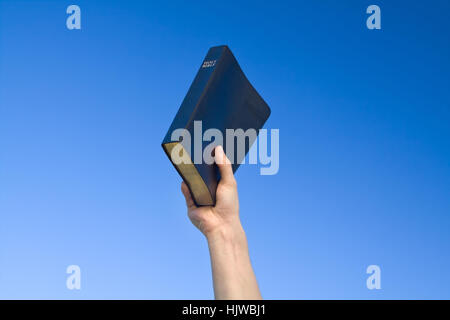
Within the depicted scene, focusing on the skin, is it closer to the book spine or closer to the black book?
the black book

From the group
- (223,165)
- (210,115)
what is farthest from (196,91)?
(223,165)

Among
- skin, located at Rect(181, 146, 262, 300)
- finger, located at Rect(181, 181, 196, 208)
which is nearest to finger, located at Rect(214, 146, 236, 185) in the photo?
skin, located at Rect(181, 146, 262, 300)

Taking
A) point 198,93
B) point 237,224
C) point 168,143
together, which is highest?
point 198,93

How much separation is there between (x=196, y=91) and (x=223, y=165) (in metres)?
0.18

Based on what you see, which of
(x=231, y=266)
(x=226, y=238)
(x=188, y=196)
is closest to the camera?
(x=231, y=266)

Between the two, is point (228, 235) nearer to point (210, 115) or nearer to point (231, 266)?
point (231, 266)

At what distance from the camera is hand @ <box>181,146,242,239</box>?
1.03 meters

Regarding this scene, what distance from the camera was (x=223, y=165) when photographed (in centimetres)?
107

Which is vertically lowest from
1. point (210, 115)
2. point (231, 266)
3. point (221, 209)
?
point (231, 266)

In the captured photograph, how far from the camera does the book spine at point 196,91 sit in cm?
98
